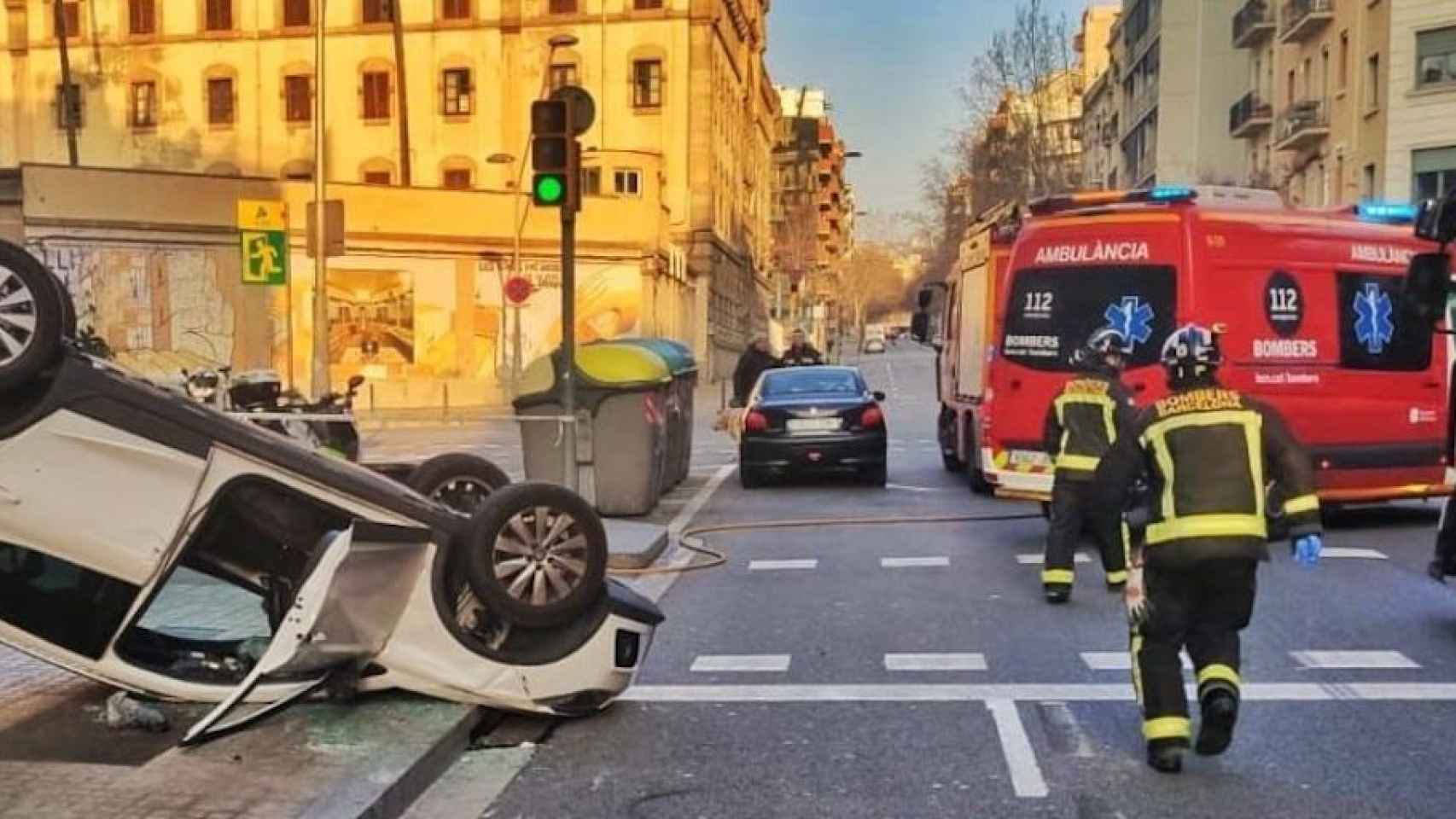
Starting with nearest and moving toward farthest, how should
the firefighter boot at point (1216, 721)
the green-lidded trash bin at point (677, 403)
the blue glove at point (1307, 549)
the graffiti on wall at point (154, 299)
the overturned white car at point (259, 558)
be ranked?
the overturned white car at point (259, 558) → the firefighter boot at point (1216, 721) → the blue glove at point (1307, 549) → the green-lidded trash bin at point (677, 403) → the graffiti on wall at point (154, 299)

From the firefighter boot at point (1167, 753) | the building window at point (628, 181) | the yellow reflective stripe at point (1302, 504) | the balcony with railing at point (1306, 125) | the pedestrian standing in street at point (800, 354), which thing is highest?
the balcony with railing at point (1306, 125)

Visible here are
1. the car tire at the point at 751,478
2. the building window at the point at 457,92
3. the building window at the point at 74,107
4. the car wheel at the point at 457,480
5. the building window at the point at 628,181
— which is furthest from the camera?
the building window at the point at 74,107

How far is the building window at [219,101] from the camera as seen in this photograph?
56.2 metres

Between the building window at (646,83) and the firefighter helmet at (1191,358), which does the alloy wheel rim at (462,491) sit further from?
the building window at (646,83)

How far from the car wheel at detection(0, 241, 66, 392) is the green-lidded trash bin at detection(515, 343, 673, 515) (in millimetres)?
7634

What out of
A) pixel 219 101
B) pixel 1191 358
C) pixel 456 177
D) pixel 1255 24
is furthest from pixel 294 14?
pixel 1191 358

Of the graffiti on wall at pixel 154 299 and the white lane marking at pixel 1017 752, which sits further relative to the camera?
the graffiti on wall at pixel 154 299

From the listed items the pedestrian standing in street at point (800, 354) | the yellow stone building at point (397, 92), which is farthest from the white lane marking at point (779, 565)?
the yellow stone building at point (397, 92)

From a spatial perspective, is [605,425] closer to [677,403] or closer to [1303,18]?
[677,403]

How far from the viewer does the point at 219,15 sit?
184ft

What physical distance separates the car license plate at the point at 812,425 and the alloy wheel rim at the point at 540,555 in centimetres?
1003

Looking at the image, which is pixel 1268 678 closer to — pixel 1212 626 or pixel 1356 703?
pixel 1356 703

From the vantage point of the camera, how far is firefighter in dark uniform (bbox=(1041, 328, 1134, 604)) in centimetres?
902

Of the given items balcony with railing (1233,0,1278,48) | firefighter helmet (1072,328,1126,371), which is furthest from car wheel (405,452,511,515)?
balcony with railing (1233,0,1278,48)
